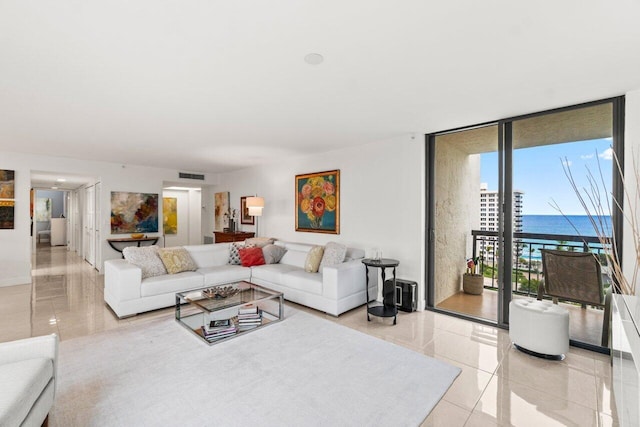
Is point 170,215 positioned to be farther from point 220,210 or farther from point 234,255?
point 234,255

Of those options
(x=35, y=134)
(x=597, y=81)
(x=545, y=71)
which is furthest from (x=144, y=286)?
(x=597, y=81)

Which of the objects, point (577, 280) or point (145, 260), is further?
point (145, 260)

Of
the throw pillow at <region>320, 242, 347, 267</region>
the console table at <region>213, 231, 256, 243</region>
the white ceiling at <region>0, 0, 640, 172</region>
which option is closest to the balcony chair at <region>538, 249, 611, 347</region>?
the white ceiling at <region>0, 0, 640, 172</region>

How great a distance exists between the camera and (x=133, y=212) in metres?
6.86

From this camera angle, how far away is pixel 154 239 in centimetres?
705

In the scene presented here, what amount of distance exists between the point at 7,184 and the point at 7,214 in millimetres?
539

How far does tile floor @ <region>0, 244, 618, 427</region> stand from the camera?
2.02 m

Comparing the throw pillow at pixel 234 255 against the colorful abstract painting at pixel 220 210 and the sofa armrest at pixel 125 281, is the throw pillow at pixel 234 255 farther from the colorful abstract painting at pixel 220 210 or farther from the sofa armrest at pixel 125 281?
the colorful abstract painting at pixel 220 210

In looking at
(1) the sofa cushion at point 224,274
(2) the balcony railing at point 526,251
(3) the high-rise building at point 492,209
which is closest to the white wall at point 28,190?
(1) the sofa cushion at point 224,274

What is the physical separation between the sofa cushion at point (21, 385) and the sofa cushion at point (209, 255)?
119 inches

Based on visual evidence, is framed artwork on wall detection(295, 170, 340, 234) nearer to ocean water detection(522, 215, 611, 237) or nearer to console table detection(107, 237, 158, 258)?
ocean water detection(522, 215, 611, 237)

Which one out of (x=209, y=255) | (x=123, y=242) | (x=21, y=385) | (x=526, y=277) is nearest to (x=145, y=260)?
(x=209, y=255)

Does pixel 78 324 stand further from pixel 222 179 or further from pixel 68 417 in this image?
pixel 222 179

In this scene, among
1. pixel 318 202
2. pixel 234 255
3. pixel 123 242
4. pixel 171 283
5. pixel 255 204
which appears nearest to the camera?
pixel 171 283
